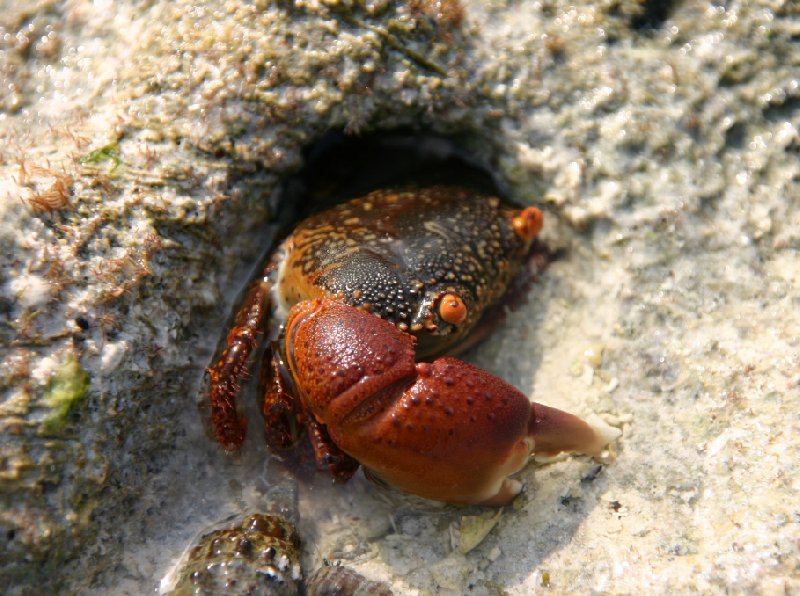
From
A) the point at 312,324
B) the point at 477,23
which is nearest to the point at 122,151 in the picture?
the point at 312,324

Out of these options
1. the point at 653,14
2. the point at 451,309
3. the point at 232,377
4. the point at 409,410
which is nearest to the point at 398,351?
the point at 409,410

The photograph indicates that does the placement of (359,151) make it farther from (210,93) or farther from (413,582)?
(413,582)

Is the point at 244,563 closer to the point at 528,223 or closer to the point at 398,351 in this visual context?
the point at 398,351

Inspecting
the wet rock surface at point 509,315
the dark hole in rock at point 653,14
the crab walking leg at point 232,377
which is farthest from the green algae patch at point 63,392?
the dark hole in rock at point 653,14

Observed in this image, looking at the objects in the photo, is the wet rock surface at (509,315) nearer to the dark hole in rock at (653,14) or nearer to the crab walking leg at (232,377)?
the dark hole in rock at (653,14)

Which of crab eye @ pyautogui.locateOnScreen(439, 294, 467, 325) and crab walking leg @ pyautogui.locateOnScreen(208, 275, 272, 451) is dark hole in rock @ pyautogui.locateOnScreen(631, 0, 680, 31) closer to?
crab eye @ pyautogui.locateOnScreen(439, 294, 467, 325)

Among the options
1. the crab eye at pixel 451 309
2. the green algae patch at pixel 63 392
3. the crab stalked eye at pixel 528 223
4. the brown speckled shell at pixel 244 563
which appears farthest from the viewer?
the crab stalked eye at pixel 528 223
